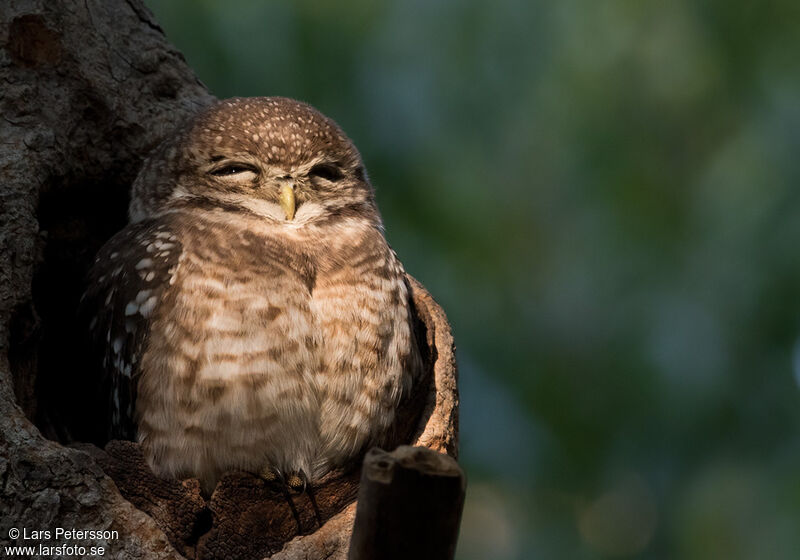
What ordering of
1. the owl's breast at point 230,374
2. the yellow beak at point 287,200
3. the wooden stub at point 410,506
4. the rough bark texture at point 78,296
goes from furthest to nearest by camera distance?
1. the yellow beak at point 287,200
2. the owl's breast at point 230,374
3. the rough bark texture at point 78,296
4. the wooden stub at point 410,506

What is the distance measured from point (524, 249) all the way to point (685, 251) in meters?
0.80

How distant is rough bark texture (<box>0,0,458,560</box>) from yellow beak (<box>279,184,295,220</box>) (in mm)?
567

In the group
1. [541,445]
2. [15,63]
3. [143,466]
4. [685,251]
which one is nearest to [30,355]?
[143,466]

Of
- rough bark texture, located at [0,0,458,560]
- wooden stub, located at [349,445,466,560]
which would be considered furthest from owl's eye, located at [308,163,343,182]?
wooden stub, located at [349,445,466,560]

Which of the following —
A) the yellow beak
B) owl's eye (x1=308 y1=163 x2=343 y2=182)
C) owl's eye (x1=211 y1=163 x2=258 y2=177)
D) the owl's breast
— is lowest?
the owl's breast

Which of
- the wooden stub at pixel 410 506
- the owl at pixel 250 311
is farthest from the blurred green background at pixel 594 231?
the wooden stub at pixel 410 506

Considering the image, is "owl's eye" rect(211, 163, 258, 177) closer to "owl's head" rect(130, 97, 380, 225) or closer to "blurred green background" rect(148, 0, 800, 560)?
"owl's head" rect(130, 97, 380, 225)

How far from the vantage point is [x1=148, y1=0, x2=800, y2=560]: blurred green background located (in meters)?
4.70

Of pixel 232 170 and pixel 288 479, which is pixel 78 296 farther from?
pixel 288 479

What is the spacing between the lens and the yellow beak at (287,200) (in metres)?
2.68

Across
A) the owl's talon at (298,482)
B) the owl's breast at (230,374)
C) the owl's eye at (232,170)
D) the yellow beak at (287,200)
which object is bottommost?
the owl's talon at (298,482)

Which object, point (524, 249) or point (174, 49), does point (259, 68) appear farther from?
point (524, 249)

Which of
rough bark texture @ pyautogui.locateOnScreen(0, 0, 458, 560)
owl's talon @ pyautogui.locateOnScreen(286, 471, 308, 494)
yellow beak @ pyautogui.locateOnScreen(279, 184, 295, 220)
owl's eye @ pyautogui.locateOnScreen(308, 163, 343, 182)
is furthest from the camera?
owl's eye @ pyautogui.locateOnScreen(308, 163, 343, 182)

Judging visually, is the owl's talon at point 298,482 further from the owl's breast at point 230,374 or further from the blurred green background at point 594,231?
the blurred green background at point 594,231
